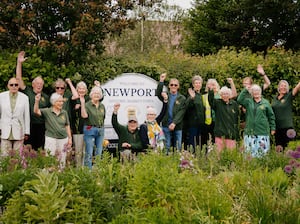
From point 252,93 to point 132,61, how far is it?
2836mm

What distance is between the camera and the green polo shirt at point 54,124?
348 inches

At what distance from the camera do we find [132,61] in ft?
37.9

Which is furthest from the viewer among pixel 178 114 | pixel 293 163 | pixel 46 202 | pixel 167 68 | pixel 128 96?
pixel 167 68

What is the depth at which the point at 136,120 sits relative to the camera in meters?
9.20

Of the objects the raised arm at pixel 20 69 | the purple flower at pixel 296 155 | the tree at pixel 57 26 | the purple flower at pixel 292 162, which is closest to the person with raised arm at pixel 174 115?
the tree at pixel 57 26

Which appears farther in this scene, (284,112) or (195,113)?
(195,113)

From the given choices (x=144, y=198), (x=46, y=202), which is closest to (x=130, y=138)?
(x=144, y=198)

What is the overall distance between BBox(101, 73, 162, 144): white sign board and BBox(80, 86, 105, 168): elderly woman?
965 mm

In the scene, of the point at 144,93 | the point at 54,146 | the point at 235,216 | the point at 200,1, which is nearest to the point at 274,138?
the point at 144,93

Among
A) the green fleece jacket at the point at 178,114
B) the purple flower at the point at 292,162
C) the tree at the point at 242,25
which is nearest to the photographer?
the purple flower at the point at 292,162

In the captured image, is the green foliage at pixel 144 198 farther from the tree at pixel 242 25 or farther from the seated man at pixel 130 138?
the tree at pixel 242 25

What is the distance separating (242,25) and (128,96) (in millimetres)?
14654

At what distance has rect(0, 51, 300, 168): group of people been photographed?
8883 millimetres

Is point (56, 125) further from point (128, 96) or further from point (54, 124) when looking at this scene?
point (128, 96)
